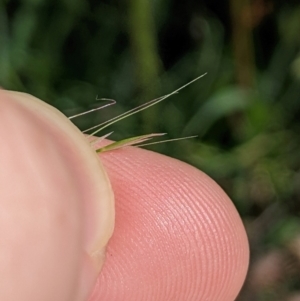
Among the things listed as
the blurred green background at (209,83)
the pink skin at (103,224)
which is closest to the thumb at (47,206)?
the pink skin at (103,224)

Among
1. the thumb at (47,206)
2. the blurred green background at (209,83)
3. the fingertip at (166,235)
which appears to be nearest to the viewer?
the thumb at (47,206)

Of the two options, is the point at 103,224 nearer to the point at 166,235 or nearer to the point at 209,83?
the point at 166,235

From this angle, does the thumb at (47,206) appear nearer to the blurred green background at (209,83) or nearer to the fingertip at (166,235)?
the fingertip at (166,235)

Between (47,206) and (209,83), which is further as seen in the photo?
(209,83)

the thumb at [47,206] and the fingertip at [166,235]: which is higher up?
the thumb at [47,206]

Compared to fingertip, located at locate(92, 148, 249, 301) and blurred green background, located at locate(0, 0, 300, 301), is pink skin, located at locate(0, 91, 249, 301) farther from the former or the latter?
blurred green background, located at locate(0, 0, 300, 301)

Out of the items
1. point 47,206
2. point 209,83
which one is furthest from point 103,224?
point 209,83

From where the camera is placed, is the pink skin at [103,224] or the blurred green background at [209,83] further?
the blurred green background at [209,83]
